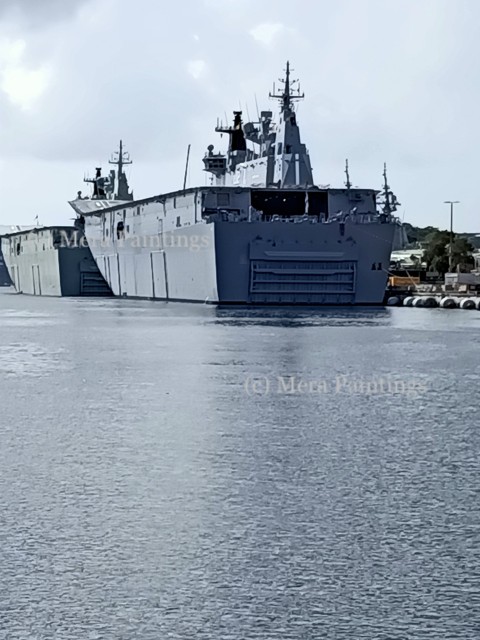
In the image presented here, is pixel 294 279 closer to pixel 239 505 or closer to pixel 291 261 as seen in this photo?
pixel 291 261

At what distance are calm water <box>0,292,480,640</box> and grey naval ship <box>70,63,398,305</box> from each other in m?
29.0

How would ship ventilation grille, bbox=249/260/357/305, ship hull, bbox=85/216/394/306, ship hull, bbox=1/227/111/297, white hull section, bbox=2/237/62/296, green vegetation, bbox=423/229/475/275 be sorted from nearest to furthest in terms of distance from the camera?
1. ship hull, bbox=85/216/394/306
2. ship ventilation grille, bbox=249/260/357/305
3. ship hull, bbox=1/227/111/297
4. white hull section, bbox=2/237/62/296
5. green vegetation, bbox=423/229/475/275

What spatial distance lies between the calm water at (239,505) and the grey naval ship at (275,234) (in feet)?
95.1

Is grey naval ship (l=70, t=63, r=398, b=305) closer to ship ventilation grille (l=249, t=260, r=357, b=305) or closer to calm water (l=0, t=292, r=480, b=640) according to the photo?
ship ventilation grille (l=249, t=260, r=357, b=305)

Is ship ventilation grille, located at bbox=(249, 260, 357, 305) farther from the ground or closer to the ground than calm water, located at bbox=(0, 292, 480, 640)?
closer to the ground

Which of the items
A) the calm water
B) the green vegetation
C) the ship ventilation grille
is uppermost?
the calm water

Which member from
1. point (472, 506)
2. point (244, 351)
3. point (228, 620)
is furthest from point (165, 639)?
point (244, 351)

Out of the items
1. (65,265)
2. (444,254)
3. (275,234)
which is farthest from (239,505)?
(444,254)

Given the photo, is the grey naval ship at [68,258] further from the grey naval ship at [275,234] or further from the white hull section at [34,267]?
the grey naval ship at [275,234]

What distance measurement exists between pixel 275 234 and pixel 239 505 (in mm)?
40777

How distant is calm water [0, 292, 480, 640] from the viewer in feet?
22.0

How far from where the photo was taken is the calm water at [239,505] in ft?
22.0

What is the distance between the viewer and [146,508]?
9.37 meters

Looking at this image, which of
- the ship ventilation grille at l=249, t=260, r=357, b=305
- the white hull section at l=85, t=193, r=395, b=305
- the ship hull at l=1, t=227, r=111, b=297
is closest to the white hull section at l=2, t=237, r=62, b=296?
the ship hull at l=1, t=227, r=111, b=297
